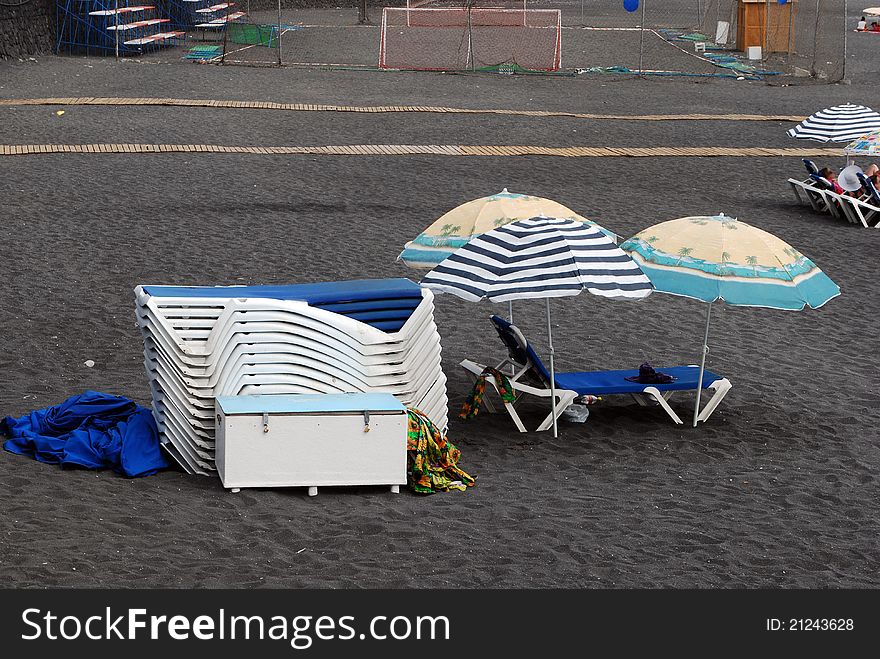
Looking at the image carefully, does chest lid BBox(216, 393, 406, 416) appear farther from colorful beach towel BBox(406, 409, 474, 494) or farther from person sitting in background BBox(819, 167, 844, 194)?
person sitting in background BBox(819, 167, 844, 194)

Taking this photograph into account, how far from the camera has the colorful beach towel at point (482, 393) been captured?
8.36 meters

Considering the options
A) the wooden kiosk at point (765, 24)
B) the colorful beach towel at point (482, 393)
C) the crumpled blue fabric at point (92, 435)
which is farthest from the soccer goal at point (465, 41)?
the crumpled blue fabric at point (92, 435)

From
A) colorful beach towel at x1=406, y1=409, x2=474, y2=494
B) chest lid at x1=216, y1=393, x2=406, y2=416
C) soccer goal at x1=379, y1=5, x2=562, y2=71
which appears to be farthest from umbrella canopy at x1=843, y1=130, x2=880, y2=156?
soccer goal at x1=379, y1=5, x2=562, y2=71

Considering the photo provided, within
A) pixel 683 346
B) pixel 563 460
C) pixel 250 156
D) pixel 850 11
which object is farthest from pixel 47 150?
pixel 850 11

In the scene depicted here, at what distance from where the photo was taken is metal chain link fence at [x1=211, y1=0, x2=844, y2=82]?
28734 millimetres

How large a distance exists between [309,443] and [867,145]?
35.2 ft

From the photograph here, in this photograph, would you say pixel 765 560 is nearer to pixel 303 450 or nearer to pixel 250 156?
pixel 303 450

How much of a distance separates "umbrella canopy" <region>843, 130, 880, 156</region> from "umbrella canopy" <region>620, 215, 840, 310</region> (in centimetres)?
748

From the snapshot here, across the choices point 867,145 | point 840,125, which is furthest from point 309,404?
point 840,125

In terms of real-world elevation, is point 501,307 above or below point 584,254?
below

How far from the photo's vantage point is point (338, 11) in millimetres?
45531

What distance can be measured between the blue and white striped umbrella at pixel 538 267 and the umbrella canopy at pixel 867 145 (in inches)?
330

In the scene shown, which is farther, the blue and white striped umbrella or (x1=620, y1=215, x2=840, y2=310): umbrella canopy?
(x1=620, y1=215, x2=840, y2=310): umbrella canopy
